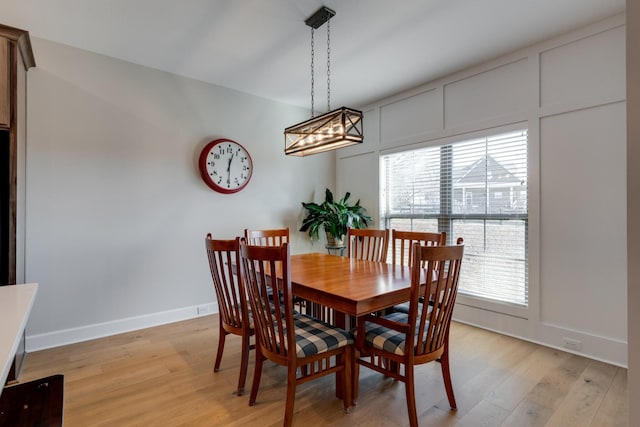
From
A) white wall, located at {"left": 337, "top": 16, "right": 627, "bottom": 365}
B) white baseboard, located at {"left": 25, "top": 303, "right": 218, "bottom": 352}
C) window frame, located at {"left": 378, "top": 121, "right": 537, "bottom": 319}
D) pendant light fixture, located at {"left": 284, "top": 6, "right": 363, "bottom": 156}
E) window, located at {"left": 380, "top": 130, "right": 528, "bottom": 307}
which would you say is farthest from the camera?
window, located at {"left": 380, "top": 130, "right": 528, "bottom": 307}

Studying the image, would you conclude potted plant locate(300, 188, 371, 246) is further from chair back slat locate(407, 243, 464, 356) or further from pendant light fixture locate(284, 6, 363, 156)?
chair back slat locate(407, 243, 464, 356)

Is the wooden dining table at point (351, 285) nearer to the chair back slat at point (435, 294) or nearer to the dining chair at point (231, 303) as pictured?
the chair back slat at point (435, 294)

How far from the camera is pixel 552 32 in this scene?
2596 mm

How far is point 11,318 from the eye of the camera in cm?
106

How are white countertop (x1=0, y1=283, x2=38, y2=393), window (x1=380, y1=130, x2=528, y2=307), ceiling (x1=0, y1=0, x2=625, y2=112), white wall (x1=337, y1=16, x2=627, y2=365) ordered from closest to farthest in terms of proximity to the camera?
white countertop (x1=0, y1=283, x2=38, y2=393) < ceiling (x1=0, y1=0, x2=625, y2=112) < white wall (x1=337, y1=16, x2=627, y2=365) < window (x1=380, y1=130, x2=528, y2=307)

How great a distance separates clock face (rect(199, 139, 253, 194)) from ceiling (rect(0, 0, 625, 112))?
2.52 ft

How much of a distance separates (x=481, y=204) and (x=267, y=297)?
252cm

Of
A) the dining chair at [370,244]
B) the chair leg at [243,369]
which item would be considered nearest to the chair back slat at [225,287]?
the chair leg at [243,369]

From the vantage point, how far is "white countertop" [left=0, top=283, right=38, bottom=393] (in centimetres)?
80

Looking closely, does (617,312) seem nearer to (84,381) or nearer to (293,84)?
(293,84)

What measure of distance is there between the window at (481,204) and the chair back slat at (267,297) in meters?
2.34

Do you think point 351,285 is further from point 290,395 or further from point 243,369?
point 243,369

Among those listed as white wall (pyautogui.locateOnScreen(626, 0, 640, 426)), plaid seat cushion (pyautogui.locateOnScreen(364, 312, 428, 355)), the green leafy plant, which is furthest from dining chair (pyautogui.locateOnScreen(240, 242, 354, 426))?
the green leafy plant

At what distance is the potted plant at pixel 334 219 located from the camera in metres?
4.09
